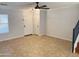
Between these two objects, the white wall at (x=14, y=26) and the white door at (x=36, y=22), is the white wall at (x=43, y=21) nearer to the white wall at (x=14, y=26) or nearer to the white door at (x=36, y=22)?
the white door at (x=36, y=22)

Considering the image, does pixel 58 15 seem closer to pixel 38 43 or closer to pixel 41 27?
pixel 41 27

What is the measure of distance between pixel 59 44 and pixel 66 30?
139 cm

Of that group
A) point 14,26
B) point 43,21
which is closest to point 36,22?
point 43,21

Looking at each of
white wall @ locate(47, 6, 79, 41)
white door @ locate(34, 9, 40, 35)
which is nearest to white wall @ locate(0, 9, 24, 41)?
white door @ locate(34, 9, 40, 35)

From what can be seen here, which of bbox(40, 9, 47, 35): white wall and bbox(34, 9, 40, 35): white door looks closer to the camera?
bbox(34, 9, 40, 35): white door

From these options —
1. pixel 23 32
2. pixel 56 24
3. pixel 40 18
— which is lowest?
pixel 23 32

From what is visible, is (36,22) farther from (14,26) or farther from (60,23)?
(14,26)

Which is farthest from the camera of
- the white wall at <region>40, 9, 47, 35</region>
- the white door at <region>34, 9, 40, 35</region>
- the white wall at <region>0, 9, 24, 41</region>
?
the white wall at <region>0, 9, 24, 41</region>

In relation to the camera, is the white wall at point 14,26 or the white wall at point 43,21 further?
the white wall at point 14,26

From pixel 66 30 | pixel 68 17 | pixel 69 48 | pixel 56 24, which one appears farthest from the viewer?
pixel 69 48

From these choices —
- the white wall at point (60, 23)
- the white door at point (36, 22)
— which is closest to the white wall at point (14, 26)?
the white door at point (36, 22)

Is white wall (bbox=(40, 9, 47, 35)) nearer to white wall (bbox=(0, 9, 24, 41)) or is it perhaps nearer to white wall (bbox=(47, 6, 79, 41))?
white wall (bbox=(47, 6, 79, 41))

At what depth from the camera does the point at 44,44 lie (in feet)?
12.3

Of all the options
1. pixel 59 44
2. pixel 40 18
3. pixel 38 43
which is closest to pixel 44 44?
pixel 38 43
